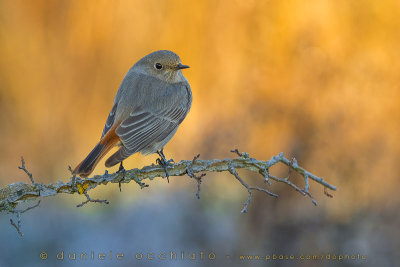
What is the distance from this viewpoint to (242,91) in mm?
6156

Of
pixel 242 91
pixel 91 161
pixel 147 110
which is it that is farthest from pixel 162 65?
pixel 242 91

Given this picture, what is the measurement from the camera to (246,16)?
627 cm

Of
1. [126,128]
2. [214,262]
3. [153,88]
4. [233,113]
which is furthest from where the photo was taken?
[233,113]

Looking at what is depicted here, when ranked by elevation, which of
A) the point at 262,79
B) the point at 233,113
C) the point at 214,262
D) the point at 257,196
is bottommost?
the point at 214,262

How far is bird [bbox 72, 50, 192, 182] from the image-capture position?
3.66 metres

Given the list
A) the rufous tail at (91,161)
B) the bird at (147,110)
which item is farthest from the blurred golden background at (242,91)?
the rufous tail at (91,161)

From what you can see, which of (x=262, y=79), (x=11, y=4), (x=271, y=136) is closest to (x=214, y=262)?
(x=271, y=136)

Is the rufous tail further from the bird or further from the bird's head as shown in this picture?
the bird's head

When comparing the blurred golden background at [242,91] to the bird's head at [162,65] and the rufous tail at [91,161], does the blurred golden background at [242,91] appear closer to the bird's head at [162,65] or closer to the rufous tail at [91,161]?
the bird's head at [162,65]

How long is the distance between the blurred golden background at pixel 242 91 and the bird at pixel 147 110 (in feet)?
5.70

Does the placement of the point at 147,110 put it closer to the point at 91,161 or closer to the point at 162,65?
the point at 162,65

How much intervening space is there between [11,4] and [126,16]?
1409 mm

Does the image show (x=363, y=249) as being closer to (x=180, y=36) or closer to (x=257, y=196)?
(x=257, y=196)

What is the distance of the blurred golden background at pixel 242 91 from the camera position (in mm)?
5734
